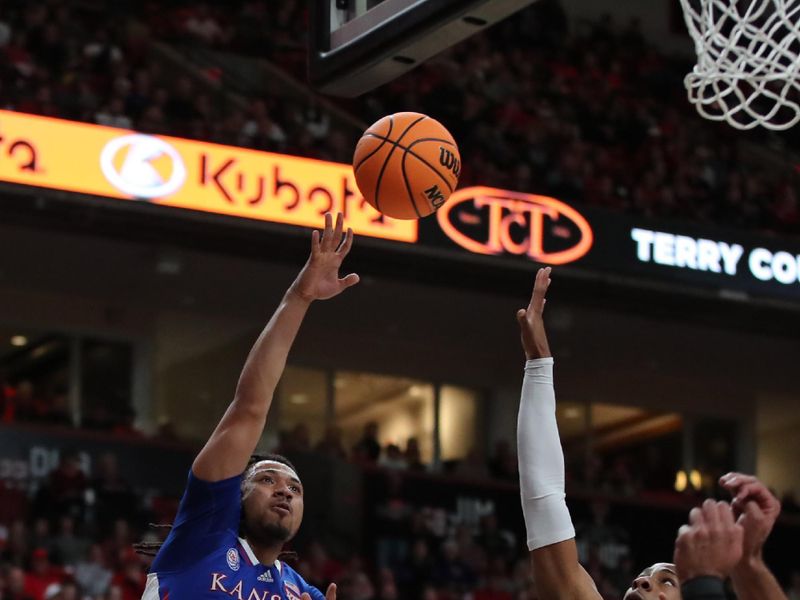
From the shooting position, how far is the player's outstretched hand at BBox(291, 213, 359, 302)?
3.98 meters

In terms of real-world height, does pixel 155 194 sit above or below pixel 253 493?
above

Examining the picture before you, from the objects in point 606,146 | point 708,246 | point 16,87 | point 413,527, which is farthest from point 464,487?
point 16,87

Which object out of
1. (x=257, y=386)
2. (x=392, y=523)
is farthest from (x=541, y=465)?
(x=392, y=523)

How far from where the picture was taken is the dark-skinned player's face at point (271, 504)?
158 inches

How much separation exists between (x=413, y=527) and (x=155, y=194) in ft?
12.9

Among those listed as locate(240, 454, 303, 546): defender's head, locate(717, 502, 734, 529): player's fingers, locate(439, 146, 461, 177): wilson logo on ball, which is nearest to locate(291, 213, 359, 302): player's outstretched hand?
locate(240, 454, 303, 546): defender's head

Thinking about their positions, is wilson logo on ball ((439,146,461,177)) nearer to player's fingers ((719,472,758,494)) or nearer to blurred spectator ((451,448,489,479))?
player's fingers ((719,472,758,494))

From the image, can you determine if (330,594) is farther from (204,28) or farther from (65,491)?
(204,28)

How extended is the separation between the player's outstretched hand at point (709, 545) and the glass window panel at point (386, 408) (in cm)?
1537

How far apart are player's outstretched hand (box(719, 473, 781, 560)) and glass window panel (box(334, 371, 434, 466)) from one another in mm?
15028

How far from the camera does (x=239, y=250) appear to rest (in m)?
14.4

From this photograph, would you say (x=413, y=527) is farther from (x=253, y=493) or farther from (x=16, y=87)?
(x=253, y=493)

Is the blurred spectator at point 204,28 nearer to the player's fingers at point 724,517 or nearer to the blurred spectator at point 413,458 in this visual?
the blurred spectator at point 413,458

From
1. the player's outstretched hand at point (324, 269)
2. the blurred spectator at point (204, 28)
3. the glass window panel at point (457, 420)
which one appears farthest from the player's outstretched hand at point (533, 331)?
the glass window panel at point (457, 420)
